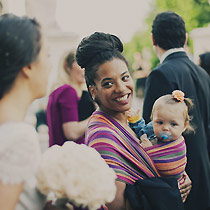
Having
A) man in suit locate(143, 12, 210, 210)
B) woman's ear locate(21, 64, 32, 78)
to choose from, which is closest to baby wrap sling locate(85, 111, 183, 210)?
woman's ear locate(21, 64, 32, 78)

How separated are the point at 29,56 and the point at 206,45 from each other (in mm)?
9053

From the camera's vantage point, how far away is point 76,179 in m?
1.64

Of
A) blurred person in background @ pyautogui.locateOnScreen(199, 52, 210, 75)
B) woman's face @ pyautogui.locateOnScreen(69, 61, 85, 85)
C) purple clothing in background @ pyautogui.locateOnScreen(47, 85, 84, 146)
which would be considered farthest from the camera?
blurred person in background @ pyautogui.locateOnScreen(199, 52, 210, 75)

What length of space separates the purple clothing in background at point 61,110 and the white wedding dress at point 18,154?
7.20ft

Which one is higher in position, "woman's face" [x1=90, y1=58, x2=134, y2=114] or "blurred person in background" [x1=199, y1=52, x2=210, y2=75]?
"woman's face" [x1=90, y1=58, x2=134, y2=114]

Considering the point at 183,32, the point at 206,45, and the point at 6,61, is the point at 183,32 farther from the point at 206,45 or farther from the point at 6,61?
the point at 206,45

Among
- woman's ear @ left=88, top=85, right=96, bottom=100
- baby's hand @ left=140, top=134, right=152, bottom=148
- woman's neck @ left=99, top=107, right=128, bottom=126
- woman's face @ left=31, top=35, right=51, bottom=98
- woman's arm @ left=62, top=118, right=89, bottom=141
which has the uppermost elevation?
woman's face @ left=31, top=35, right=51, bottom=98

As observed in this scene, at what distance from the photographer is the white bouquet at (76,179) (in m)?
1.63

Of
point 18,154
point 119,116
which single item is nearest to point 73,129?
point 119,116

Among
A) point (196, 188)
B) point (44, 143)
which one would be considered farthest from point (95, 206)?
point (44, 143)

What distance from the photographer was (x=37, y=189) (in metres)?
1.72

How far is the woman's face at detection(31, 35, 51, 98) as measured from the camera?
174 centimetres

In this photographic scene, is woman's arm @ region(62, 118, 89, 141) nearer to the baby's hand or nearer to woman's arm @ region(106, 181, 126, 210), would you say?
the baby's hand

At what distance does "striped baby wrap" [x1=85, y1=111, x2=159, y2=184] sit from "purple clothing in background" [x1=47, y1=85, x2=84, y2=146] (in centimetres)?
144
